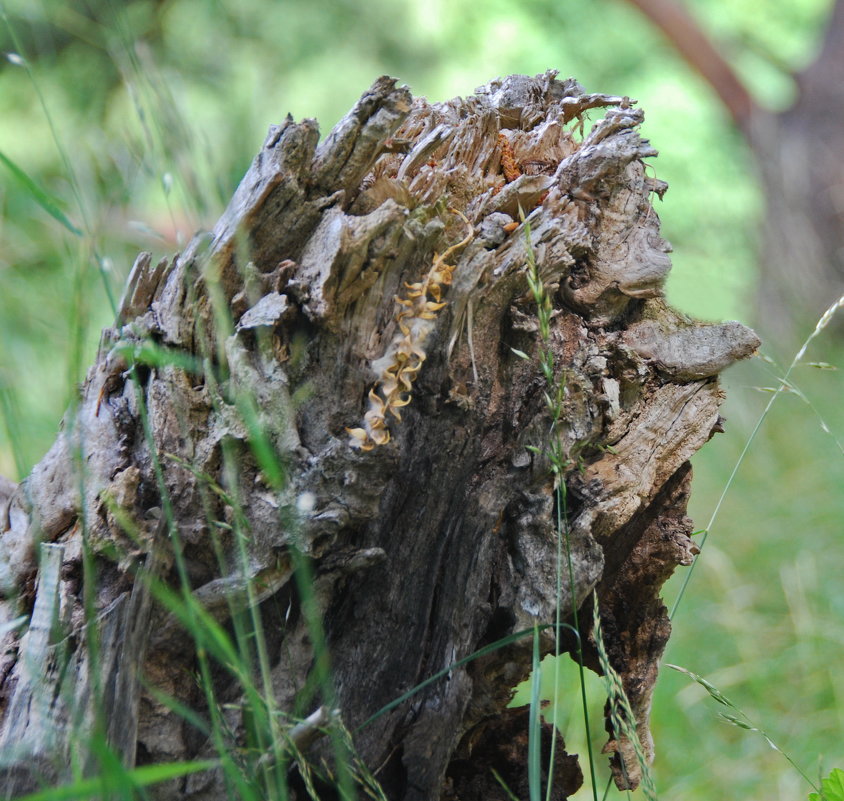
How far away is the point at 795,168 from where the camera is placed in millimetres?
4168

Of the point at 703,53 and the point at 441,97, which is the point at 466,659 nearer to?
the point at 703,53

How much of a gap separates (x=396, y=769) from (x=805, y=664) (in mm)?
1605

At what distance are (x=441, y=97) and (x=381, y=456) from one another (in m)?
4.75

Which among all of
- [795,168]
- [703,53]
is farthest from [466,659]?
[703,53]

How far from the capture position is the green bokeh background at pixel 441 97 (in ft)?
3.84

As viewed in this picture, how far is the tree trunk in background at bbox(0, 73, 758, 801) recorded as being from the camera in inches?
31.8

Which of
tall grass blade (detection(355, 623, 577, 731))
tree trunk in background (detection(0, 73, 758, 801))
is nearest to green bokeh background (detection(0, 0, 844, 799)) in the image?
tree trunk in background (detection(0, 73, 758, 801))

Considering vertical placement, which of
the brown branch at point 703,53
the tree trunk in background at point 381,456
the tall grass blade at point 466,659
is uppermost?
the brown branch at point 703,53

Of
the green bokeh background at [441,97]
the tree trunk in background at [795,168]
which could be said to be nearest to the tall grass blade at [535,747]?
the green bokeh background at [441,97]

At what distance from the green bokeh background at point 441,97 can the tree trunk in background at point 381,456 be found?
0.11m

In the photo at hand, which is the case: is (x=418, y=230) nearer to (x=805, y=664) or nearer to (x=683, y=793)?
(x=683, y=793)

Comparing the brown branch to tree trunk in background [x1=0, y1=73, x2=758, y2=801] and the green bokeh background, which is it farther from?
tree trunk in background [x1=0, y1=73, x2=758, y2=801]

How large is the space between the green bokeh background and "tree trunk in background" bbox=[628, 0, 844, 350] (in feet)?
0.60

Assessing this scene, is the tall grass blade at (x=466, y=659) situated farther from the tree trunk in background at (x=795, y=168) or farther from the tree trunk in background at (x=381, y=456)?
the tree trunk in background at (x=795, y=168)
